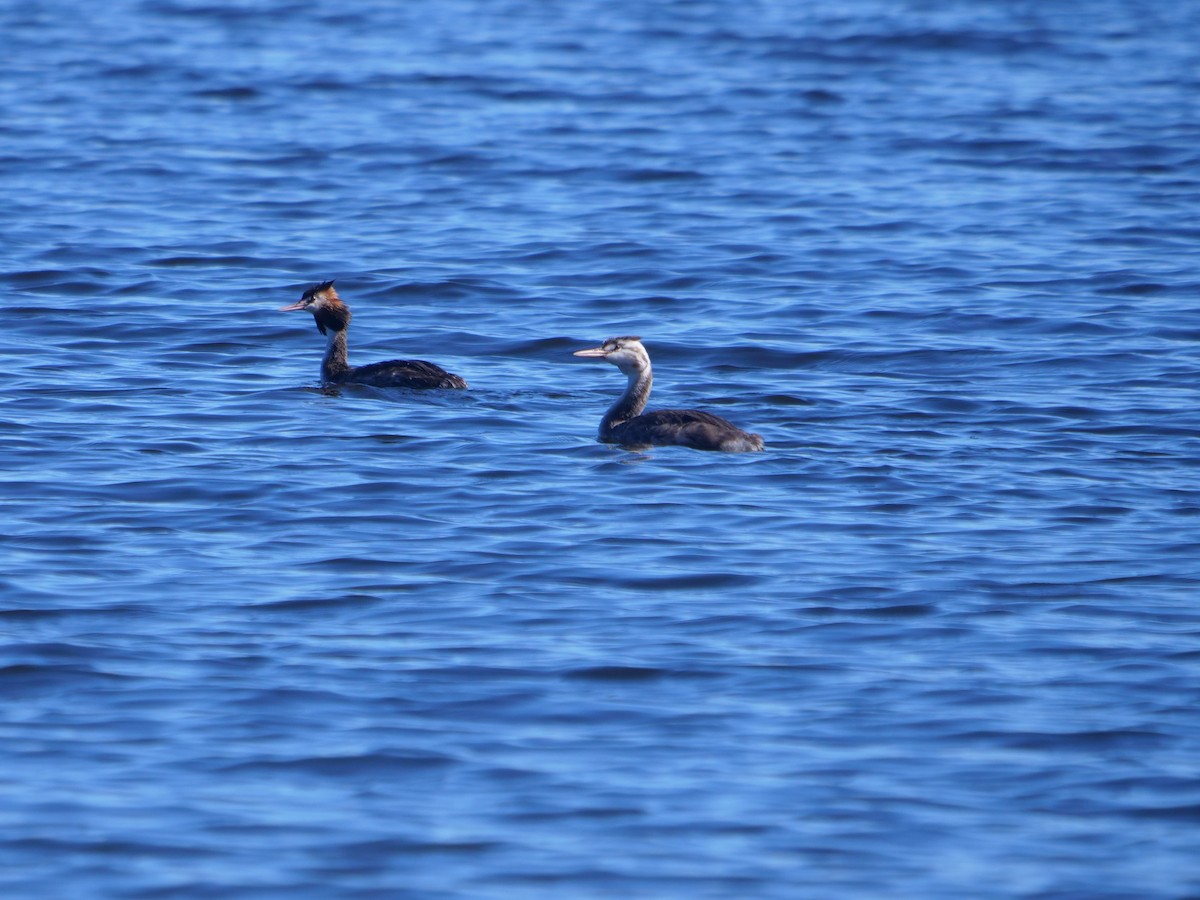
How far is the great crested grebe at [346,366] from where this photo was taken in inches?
628

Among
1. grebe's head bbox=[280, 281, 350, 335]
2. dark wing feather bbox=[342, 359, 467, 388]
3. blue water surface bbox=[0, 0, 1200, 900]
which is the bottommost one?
blue water surface bbox=[0, 0, 1200, 900]

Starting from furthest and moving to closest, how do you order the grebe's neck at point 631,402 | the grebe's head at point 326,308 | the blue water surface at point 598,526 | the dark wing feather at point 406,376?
the grebe's head at point 326,308 → the dark wing feather at point 406,376 → the grebe's neck at point 631,402 → the blue water surface at point 598,526

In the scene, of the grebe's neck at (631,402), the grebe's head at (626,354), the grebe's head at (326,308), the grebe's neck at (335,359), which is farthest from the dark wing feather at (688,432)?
the grebe's head at (326,308)

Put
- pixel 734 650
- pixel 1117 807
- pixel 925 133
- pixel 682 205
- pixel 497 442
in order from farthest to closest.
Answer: pixel 925 133, pixel 682 205, pixel 497 442, pixel 734 650, pixel 1117 807

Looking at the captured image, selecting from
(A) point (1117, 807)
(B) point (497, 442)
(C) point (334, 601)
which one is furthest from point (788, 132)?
(A) point (1117, 807)

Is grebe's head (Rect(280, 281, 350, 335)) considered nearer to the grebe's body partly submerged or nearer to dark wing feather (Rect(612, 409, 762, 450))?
the grebe's body partly submerged

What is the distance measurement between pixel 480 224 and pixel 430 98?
33.4ft

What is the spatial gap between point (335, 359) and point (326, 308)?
0.55 metres

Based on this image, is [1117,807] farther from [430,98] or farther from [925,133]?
[430,98]

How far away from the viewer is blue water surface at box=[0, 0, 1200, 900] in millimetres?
8445

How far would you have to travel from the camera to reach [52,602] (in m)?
10.9

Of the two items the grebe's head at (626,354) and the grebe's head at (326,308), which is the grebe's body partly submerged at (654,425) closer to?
the grebe's head at (626,354)

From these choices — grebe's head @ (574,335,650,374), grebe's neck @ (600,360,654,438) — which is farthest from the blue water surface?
grebe's head @ (574,335,650,374)

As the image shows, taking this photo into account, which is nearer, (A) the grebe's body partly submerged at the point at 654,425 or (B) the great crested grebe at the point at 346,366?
(A) the grebe's body partly submerged at the point at 654,425
